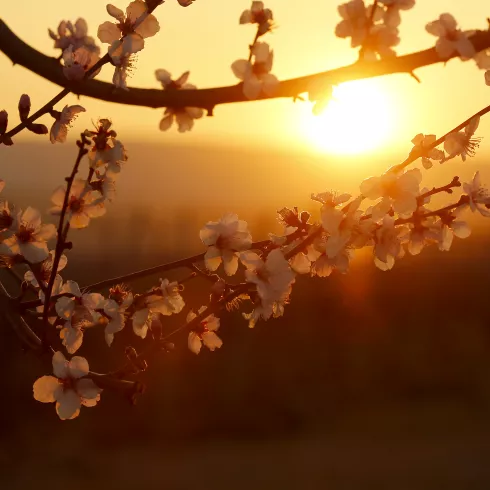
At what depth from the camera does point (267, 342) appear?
40.5 feet

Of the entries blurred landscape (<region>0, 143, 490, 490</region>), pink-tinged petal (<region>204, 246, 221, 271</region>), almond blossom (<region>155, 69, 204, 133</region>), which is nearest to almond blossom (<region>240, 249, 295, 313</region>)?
pink-tinged petal (<region>204, 246, 221, 271</region>)

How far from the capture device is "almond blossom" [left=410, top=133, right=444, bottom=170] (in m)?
2.24

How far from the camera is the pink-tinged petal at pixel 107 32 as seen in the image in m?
2.07

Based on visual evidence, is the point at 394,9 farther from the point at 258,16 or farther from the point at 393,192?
the point at 393,192

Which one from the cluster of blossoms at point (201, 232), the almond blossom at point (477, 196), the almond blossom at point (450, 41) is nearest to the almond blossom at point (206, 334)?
the cluster of blossoms at point (201, 232)

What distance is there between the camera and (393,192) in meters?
1.99

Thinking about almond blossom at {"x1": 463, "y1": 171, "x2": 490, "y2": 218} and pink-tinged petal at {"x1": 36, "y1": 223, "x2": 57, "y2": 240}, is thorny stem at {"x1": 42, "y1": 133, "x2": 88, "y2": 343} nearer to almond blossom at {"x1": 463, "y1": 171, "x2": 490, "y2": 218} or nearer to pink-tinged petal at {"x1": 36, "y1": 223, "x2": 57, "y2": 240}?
pink-tinged petal at {"x1": 36, "y1": 223, "x2": 57, "y2": 240}

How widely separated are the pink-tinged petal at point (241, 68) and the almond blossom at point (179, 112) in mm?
240

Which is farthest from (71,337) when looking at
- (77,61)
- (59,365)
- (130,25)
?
(130,25)

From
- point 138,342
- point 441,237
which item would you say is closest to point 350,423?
point 138,342

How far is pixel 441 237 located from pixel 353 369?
10.3m

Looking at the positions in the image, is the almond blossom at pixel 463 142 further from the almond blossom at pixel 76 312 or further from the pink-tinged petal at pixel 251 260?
the almond blossom at pixel 76 312

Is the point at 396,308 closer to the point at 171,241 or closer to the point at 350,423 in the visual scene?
the point at 350,423

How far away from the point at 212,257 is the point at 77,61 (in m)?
0.55
